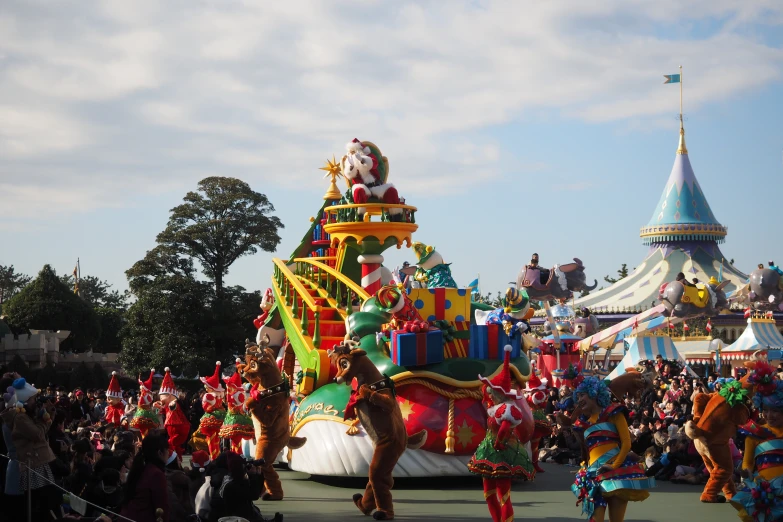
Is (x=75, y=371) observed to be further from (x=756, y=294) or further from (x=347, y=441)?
(x=347, y=441)

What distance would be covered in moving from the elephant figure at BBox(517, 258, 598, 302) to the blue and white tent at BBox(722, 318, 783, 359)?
4.30 m

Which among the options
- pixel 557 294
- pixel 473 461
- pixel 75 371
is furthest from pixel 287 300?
pixel 75 371

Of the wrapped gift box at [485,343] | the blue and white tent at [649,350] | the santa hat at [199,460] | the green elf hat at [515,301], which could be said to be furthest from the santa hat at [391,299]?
the blue and white tent at [649,350]

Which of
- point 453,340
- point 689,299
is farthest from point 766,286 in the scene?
point 453,340

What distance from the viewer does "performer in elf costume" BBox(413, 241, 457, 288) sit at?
47.6 ft

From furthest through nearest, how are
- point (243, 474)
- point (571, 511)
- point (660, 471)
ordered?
1. point (660, 471)
2. point (571, 511)
3. point (243, 474)

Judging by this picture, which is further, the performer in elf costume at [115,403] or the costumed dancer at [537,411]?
the performer in elf costume at [115,403]

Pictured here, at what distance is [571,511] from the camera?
11055 mm

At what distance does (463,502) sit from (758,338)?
56.0 ft

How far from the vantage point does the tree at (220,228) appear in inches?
1409

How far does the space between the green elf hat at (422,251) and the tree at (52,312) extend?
113ft

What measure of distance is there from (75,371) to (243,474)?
99.6 feet

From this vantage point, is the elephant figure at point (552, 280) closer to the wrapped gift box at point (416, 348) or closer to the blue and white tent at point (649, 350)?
the blue and white tent at point (649, 350)

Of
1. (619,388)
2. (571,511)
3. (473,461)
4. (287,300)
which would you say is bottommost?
(571,511)
